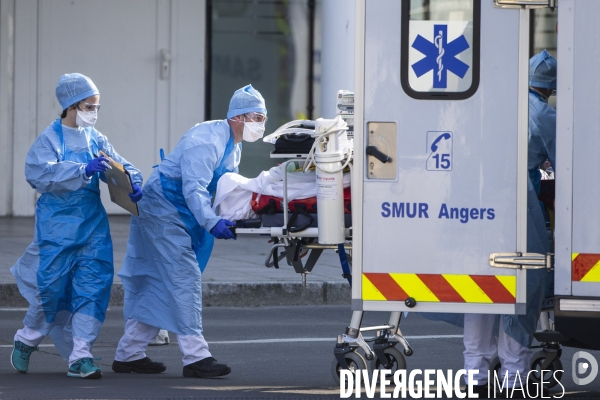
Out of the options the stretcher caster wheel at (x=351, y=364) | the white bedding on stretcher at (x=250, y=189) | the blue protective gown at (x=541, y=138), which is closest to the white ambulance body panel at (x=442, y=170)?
the blue protective gown at (x=541, y=138)

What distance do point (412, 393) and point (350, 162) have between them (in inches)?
51.1

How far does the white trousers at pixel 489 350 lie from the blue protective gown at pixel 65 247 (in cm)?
215

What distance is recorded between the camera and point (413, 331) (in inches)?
347

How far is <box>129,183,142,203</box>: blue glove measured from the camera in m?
6.67

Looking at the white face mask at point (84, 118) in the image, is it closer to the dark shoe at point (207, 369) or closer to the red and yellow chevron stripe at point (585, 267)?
the dark shoe at point (207, 369)

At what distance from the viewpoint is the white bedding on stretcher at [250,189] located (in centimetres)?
634

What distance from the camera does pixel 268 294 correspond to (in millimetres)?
10406

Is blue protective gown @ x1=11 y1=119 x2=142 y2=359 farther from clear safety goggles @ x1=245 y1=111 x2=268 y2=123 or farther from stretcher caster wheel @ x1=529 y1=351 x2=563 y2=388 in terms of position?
stretcher caster wheel @ x1=529 y1=351 x2=563 y2=388

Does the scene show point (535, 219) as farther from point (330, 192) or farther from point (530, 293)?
point (330, 192)

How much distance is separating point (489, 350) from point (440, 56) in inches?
66.3

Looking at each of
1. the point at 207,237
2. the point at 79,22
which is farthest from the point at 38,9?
the point at 207,237

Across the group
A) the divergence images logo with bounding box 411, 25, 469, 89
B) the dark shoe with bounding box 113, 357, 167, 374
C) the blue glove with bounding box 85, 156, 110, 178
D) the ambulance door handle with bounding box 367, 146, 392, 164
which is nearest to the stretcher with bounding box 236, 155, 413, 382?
the ambulance door handle with bounding box 367, 146, 392, 164

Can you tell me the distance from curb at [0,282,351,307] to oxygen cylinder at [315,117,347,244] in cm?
435

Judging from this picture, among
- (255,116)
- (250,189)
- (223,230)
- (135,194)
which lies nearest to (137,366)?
(135,194)
